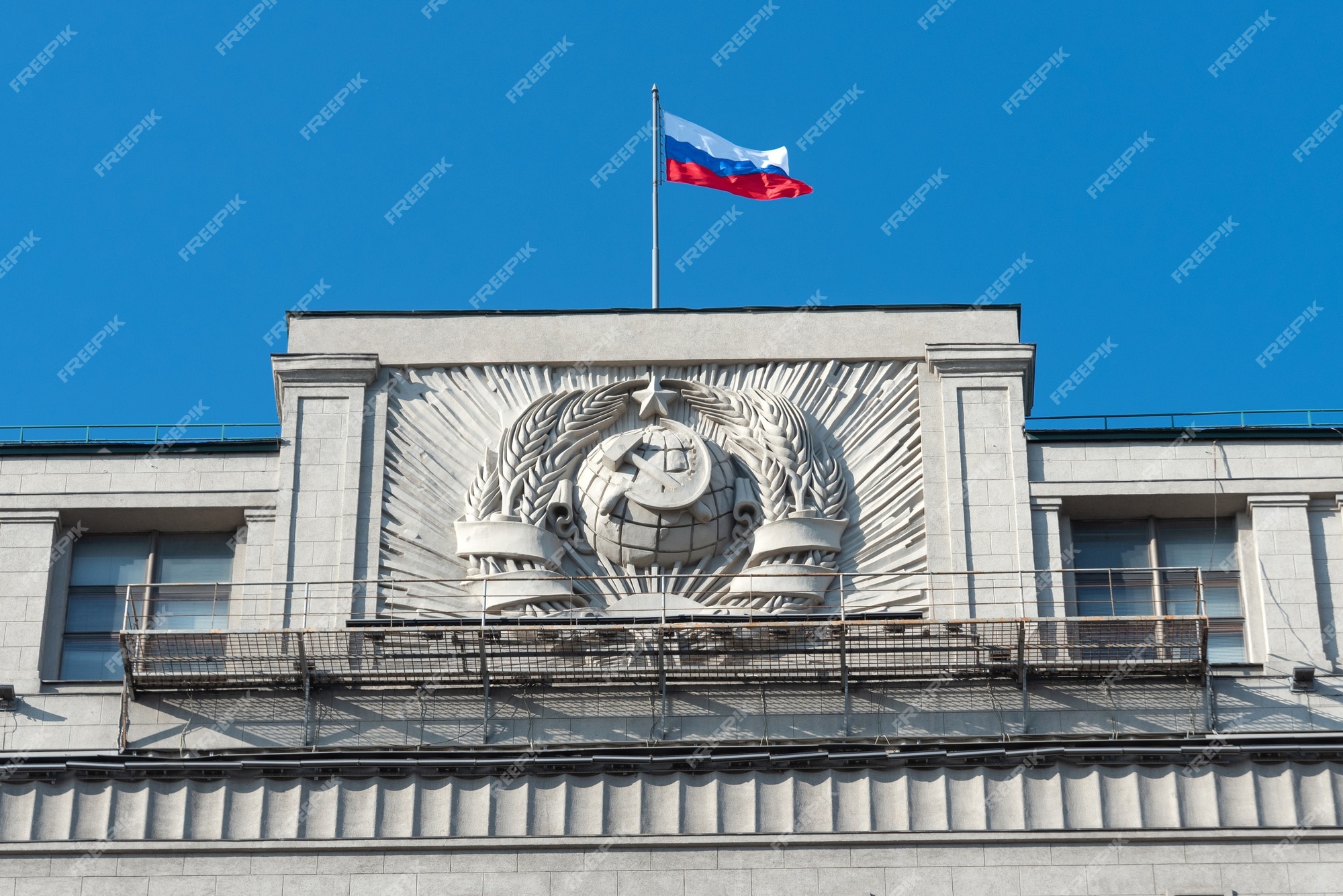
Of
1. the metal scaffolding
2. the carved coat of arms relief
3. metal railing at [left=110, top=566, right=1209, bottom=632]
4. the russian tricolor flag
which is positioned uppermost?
the russian tricolor flag

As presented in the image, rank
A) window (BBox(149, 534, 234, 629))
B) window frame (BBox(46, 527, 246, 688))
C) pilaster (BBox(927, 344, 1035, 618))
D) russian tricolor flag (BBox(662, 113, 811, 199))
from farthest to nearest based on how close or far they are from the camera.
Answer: russian tricolor flag (BBox(662, 113, 811, 199)) < window (BBox(149, 534, 234, 629)) < window frame (BBox(46, 527, 246, 688)) < pilaster (BBox(927, 344, 1035, 618))

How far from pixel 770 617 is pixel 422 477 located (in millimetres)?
5001

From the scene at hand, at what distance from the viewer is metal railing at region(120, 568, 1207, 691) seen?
1275 inches

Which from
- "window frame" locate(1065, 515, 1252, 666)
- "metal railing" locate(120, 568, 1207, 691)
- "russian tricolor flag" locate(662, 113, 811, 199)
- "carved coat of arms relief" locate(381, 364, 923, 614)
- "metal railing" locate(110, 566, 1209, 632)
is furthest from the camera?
"russian tricolor flag" locate(662, 113, 811, 199)

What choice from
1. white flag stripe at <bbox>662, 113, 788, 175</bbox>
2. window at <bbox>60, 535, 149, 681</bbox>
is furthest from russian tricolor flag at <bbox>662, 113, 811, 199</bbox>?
window at <bbox>60, 535, 149, 681</bbox>

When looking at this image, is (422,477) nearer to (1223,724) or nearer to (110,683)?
(110,683)

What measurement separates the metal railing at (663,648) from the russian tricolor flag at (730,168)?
7299 millimetres

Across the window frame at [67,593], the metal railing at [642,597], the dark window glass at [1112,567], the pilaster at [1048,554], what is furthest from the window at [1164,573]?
the window frame at [67,593]

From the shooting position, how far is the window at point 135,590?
1341 inches

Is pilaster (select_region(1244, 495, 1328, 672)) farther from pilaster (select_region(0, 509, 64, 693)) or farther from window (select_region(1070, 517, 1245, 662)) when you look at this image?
pilaster (select_region(0, 509, 64, 693))

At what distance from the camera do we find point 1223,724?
107ft

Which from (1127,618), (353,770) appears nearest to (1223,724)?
(1127,618)

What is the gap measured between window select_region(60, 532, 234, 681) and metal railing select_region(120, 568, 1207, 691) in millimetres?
1122

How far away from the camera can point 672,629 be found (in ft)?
106
